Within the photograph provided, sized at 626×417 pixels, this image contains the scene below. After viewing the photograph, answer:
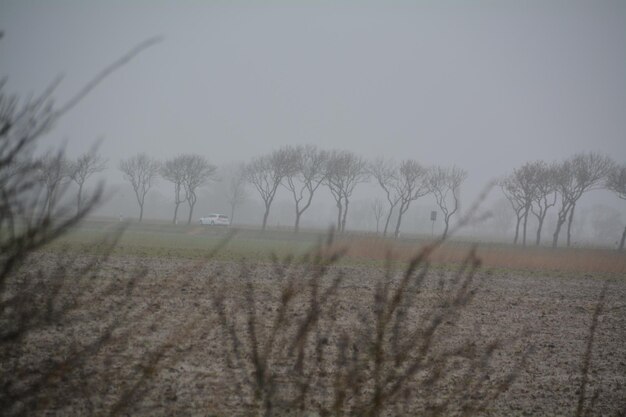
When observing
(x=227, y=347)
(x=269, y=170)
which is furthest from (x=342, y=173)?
(x=227, y=347)

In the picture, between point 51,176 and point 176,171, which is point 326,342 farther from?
point 176,171

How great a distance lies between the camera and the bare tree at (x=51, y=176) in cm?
144

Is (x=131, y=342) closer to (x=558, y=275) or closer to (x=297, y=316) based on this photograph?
(x=297, y=316)

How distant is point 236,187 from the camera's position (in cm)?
7381

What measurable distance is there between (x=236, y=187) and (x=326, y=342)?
73250mm

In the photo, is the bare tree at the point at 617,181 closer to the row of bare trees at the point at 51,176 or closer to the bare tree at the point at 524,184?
the bare tree at the point at 524,184

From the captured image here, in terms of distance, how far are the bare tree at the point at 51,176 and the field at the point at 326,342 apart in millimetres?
205

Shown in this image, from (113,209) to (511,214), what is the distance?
106 m

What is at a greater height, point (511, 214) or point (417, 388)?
point (511, 214)

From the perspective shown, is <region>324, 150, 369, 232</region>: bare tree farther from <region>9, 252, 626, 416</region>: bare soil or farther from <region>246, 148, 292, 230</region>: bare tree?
<region>9, 252, 626, 416</region>: bare soil

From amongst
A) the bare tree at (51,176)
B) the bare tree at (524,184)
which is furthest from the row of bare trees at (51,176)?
the bare tree at (524,184)

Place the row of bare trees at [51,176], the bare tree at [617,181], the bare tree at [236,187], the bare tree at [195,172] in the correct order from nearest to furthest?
the row of bare trees at [51,176] → the bare tree at [617,181] → the bare tree at [195,172] → the bare tree at [236,187]

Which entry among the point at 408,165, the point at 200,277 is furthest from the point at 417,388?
the point at 408,165

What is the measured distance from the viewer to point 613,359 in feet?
22.1
